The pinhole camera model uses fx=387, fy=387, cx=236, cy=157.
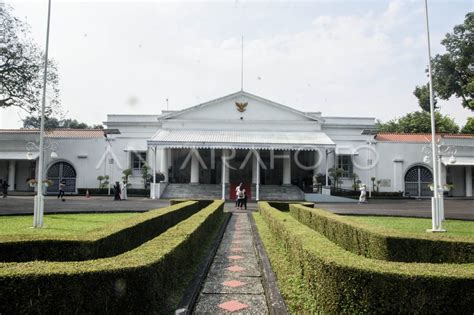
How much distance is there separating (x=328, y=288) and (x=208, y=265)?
10.0 ft

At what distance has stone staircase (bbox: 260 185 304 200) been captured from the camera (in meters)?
26.2

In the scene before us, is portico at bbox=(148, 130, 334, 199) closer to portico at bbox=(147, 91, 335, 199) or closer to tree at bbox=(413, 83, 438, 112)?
portico at bbox=(147, 91, 335, 199)

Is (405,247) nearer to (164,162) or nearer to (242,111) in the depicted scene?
(164,162)

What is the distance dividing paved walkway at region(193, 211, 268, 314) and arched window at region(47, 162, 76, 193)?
79.5ft

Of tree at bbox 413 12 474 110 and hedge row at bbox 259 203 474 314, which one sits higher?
tree at bbox 413 12 474 110

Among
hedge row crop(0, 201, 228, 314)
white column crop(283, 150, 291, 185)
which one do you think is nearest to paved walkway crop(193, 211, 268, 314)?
hedge row crop(0, 201, 228, 314)

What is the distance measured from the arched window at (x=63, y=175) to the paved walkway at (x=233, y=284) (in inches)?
954

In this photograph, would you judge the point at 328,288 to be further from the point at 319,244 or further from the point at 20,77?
the point at 20,77

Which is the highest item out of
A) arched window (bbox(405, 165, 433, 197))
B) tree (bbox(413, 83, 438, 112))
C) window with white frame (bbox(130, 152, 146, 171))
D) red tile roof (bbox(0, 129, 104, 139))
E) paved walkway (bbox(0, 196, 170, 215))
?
tree (bbox(413, 83, 438, 112))

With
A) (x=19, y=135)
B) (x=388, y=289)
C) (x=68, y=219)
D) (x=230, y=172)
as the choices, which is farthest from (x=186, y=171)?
(x=388, y=289)

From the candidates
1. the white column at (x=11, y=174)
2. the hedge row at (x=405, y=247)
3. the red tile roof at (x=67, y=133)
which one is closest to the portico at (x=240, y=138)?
the red tile roof at (x=67, y=133)

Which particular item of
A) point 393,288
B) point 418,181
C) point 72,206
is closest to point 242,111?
point 418,181

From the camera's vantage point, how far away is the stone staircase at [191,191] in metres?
26.2

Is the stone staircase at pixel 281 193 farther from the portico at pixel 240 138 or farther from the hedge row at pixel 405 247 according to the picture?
the hedge row at pixel 405 247
